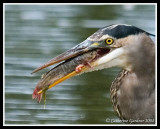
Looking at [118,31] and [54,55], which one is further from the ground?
[54,55]

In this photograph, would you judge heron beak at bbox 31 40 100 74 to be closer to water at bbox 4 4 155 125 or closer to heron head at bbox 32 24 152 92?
heron head at bbox 32 24 152 92

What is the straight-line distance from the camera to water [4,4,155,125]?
20.9ft

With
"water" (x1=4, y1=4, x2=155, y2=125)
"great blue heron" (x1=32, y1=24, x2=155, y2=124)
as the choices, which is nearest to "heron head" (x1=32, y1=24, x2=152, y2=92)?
"great blue heron" (x1=32, y1=24, x2=155, y2=124)

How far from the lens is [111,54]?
184 inches

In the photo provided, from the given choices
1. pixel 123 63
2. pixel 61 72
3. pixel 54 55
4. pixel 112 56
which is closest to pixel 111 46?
pixel 112 56

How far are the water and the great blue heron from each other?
4.44 feet

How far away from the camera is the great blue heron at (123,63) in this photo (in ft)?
15.2

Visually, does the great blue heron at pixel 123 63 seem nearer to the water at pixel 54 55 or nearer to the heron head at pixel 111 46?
the heron head at pixel 111 46

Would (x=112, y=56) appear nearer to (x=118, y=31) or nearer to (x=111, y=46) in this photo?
(x=111, y=46)

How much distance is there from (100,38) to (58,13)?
15.4 feet

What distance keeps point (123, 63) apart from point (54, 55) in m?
2.95

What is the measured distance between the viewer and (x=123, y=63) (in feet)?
15.6

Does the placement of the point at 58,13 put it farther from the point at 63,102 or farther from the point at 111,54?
the point at 111,54

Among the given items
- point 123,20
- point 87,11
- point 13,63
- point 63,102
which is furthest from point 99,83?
point 87,11
